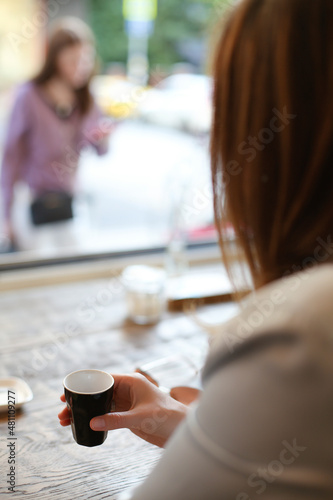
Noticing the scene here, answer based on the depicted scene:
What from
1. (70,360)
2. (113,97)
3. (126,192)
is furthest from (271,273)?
(126,192)

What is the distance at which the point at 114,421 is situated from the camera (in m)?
0.77

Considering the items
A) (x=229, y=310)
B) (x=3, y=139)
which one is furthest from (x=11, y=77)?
(x=229, y=310)

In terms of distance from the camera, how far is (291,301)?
1.50ft

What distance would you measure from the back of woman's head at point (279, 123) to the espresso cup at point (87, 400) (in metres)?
0.31

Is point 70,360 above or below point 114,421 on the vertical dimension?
below

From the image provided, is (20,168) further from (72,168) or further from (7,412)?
(7,412)

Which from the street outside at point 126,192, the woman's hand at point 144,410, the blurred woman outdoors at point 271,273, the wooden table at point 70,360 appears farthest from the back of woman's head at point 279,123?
the street outside at point 126,192

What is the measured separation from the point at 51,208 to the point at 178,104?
1087 millimetres

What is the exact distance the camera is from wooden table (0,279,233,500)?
812mm

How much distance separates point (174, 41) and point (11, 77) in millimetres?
825

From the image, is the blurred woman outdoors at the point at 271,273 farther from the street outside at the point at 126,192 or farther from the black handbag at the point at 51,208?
the black handbag at the point at 51,208

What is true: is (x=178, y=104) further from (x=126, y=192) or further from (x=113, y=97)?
(x=126, y=192)

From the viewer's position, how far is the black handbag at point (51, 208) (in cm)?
224

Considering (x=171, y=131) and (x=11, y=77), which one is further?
(x=171, y=131)
